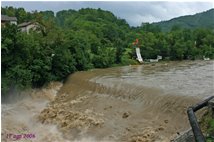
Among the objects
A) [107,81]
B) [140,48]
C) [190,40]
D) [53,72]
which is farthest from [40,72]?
[190,40]

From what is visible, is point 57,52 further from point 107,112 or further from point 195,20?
point 195,20

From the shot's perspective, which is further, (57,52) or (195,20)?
(195,20)

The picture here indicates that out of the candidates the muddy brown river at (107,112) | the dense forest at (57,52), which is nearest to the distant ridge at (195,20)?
the dense forest at (57,52)

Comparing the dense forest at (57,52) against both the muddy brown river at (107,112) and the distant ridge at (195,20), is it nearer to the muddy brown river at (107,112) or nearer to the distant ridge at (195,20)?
the muddy brown river at (107,112)

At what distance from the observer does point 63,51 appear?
17.2 m

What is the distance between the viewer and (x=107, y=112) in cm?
1050

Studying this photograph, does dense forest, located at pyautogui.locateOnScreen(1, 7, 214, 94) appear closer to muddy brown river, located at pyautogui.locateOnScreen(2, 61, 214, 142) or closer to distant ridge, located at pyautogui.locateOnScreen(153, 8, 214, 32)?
muddy brown river, located at pyautogui.locateOnScreen(2, 61, 214, 142)

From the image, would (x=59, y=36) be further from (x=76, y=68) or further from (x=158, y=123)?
(x=158, y=123)

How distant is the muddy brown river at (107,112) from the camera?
8.88 meters

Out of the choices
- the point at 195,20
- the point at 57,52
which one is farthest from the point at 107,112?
the point at 195,20

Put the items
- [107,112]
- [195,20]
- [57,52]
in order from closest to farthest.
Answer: [107,112] < [57,52] < [195,20]

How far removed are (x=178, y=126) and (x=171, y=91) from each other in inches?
104

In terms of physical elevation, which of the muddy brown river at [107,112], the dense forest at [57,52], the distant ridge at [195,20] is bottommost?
the muddy brown river at [107,112]

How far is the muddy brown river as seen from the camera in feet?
29.1
